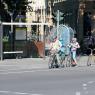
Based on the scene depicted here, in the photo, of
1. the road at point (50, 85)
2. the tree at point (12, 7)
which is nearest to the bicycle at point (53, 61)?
the road at point (50, 85)

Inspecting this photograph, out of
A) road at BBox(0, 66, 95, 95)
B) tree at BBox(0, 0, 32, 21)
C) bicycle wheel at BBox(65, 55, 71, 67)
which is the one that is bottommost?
road at BBox(0, 66, 95, 95)

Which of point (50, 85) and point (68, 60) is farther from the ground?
point (68, 60)

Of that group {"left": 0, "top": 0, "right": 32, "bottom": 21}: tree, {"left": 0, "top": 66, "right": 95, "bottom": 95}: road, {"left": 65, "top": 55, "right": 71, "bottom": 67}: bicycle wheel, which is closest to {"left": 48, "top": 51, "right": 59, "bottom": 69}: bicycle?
{"left": 65, "top": 55, "right": 71, "bottom": 67}: bicycle wheel

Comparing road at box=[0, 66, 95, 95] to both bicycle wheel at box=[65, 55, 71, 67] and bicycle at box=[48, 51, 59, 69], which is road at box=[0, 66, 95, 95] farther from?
bicycle wheel at box=[65, 55, 71, 67]

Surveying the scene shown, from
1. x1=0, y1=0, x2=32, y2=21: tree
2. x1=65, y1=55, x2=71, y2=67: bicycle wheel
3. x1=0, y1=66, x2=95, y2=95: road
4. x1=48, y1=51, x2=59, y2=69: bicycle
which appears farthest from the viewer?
x1=0, y1=0, x2=32, y2=21: tree

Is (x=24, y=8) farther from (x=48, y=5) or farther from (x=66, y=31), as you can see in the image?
(x=48, y=5)

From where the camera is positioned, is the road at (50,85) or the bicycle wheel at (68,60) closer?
the road at (50,85)

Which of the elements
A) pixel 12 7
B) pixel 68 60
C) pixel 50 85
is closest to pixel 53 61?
pixel 68 60

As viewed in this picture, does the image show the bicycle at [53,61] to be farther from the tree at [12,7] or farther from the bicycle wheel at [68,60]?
the tree at [12,7]

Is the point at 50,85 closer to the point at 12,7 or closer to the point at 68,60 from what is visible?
the point at 68,60

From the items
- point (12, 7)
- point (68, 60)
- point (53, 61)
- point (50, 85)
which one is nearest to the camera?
point (50, 85)

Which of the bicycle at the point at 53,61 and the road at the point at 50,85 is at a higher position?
the bicycle at the point at 53,61

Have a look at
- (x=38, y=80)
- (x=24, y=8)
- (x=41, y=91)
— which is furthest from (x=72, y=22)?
(x=41, y=91)

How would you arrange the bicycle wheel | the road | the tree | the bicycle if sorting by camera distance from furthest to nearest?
1. the tree
2. the bicycle wheel
3. the bicycle
4. the road
